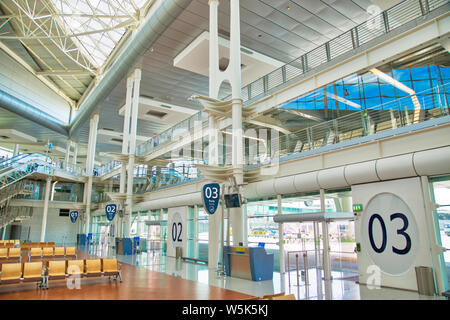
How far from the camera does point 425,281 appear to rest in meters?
8.45

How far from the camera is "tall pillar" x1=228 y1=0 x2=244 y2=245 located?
523 inches

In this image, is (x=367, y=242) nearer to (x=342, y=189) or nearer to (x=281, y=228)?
(x=342, y=189)

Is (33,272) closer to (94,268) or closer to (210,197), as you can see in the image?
(94,268)

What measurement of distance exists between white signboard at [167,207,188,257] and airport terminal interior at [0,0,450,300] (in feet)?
0.43

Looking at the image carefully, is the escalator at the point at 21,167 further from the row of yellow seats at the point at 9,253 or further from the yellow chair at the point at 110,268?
the yellow chair at the point at 110,268

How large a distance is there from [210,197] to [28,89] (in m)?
31.1

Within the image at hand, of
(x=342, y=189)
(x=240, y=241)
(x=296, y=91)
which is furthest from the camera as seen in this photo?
(x=240, y=241)

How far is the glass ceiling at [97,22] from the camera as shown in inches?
877

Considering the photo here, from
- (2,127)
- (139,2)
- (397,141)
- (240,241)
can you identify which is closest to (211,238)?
(240,241)

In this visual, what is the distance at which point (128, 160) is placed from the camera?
23.3 metres

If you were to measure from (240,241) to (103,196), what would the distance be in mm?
28680

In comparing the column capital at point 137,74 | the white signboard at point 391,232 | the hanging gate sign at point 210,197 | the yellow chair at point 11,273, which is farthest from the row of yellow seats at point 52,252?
the white signboard at point 391,232

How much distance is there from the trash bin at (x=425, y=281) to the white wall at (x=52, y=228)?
39.0 meters

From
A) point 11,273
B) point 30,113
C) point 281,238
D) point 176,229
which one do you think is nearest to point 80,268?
point 11,273
